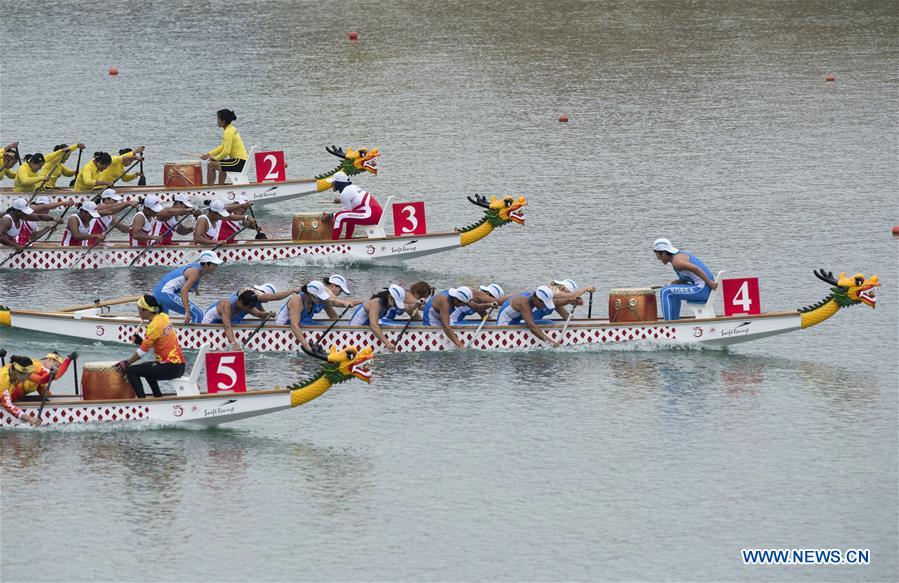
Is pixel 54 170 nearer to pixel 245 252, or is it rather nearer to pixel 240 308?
pixel 245 252

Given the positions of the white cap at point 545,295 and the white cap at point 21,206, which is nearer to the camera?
the white cap at point 545,295

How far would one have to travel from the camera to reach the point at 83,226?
3512 cm

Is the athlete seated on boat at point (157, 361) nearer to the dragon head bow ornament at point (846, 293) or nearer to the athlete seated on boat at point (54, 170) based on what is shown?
the dragon head bow ornament at point (846, 293)

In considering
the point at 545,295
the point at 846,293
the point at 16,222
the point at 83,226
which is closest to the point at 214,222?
the point at 83,226

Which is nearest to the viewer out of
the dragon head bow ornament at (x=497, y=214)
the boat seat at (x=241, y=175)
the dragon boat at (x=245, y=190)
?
the dragon head bow ornament at (x=497, y=214)

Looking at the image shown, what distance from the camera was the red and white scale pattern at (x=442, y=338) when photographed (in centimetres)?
2912

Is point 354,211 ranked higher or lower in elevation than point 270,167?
lower

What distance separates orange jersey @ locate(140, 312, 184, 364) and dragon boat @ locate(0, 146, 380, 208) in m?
13.6

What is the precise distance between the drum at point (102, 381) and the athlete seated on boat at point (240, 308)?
12.2 ft

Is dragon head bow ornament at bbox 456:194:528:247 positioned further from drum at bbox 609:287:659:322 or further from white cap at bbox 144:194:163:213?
white cap at bbox 144:194:163:213

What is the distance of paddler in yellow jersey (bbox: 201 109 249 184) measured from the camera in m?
38.7

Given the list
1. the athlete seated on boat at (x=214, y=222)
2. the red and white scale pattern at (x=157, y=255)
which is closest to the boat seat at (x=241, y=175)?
the athlete seated on boat at (x=214, y=222)

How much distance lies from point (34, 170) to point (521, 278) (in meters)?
11.8

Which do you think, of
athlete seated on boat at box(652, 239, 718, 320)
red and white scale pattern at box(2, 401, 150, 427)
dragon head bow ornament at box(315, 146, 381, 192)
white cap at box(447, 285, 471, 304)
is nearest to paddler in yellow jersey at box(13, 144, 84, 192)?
dragon head bow ornament at box(315, 146, 381, 192)
